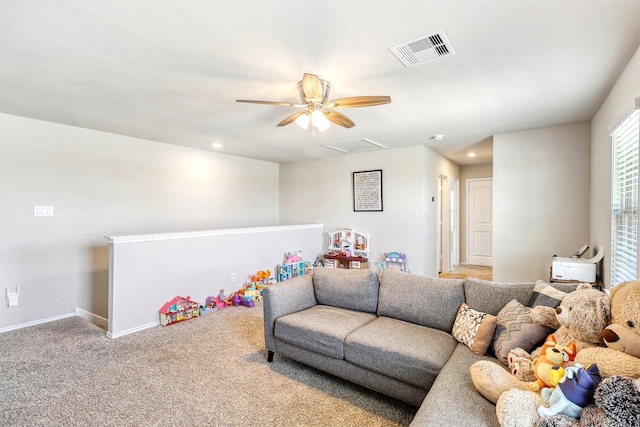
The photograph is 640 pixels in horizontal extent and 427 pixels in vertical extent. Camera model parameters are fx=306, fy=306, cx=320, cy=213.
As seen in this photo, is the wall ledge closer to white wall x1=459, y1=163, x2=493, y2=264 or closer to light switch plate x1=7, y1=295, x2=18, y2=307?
light switch plate x1=7, y1=295, x2=18, y2=307

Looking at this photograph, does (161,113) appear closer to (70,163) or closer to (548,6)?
(70,163)

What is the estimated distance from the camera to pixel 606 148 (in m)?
2.99

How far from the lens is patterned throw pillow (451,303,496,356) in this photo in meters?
1.87

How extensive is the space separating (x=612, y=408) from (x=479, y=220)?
6679mm

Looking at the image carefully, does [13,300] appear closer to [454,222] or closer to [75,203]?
[75,203]

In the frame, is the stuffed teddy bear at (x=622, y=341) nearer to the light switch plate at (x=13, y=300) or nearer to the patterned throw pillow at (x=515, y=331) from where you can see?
the patterned throw pillow at (x=515, y=331)

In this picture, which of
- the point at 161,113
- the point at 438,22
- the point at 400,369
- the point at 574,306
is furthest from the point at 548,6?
the point at 161,113

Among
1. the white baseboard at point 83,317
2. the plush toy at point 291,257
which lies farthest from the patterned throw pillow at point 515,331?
the white baseboard at point 83,317

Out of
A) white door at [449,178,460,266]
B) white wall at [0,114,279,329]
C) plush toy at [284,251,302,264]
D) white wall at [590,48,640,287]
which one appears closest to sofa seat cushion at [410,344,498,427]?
white wall at [590,48,640,287]

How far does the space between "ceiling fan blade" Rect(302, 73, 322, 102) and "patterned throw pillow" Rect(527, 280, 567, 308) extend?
2027 millimetres

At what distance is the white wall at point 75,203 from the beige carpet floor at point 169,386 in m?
0.70

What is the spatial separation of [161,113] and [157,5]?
1948 mm

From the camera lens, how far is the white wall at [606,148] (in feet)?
7.24

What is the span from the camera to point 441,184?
6242 millimetres
